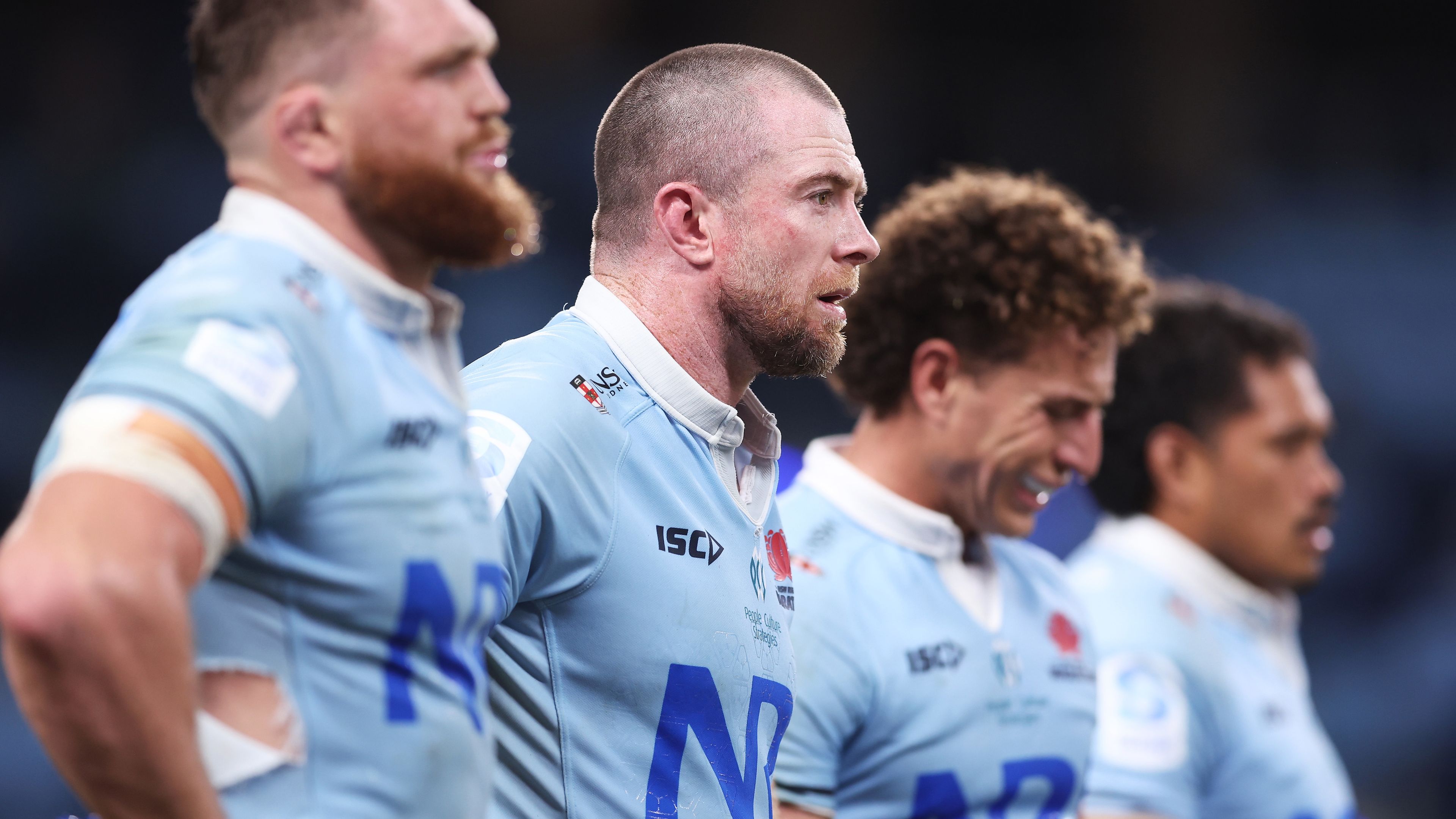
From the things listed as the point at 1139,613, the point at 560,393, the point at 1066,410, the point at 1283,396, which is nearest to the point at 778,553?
the point at 560,393

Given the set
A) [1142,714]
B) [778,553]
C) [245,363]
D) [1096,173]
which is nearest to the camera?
[245,363]

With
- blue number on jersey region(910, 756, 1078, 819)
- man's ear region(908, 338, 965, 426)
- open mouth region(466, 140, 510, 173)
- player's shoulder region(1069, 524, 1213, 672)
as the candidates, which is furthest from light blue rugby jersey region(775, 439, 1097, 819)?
open mouth region(466, 140, 510, 173)

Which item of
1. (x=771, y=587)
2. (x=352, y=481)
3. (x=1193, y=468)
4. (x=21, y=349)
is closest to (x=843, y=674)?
(x=771, y=587)

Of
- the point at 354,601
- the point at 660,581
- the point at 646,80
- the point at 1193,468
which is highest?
the point at 1193,468

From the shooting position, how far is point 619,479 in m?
2.19

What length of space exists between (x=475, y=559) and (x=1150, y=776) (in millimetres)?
2741

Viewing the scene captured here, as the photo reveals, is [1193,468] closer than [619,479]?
No

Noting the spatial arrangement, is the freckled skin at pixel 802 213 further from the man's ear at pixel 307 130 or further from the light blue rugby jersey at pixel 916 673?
the man's ear at pixel 307 130

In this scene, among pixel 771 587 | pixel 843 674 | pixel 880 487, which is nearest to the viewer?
pixel 771 587

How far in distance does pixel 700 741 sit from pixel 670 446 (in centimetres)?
46

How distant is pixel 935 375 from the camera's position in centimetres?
333

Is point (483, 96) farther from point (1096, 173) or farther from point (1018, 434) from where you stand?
Answer: point (1096, 173)

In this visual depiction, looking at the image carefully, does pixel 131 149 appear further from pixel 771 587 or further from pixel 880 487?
pixel 771 587

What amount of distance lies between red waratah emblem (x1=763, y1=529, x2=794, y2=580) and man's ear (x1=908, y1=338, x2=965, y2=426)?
78 cm
